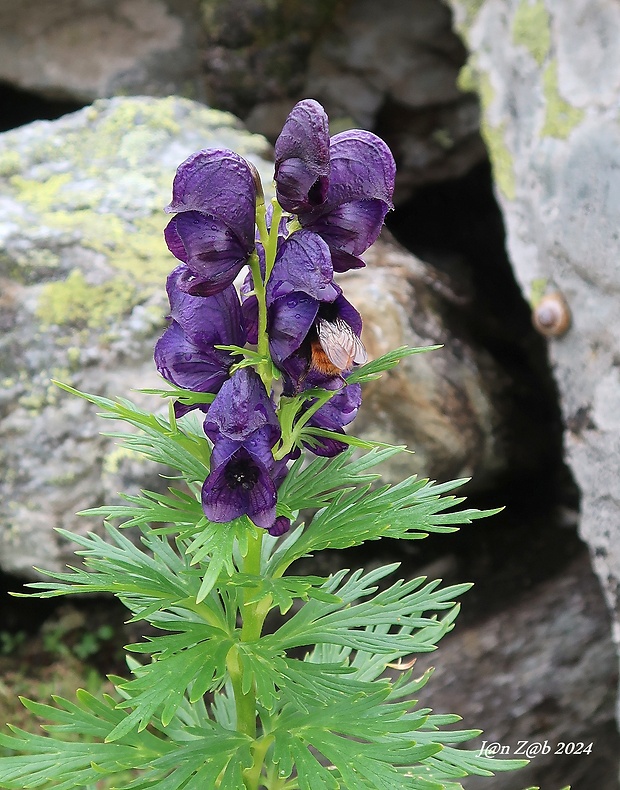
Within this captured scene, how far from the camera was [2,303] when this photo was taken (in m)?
2.06

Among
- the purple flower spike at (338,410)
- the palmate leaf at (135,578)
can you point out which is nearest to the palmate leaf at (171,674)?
the palmate leaf at (135,578)

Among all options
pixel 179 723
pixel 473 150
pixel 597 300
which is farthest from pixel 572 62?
pixel 179 723

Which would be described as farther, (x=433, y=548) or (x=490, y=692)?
(x=433, y=548)

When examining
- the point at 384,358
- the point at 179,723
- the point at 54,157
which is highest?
the point at 384,358

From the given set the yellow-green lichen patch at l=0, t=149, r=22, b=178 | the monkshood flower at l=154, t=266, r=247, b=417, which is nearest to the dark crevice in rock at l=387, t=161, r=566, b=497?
the yellow-green lichen patch at l=0, t=149, r=22, b=178

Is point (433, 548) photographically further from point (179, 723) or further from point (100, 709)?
point (100, 709)

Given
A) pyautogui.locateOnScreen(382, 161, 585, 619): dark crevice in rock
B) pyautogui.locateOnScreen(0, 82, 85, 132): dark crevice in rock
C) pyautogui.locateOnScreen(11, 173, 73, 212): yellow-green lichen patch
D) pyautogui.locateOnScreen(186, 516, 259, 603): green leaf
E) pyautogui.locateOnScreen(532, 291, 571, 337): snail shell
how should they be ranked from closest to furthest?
pyautogui.locateOnScreen(186, 516, 259, 603): green leaf, pyautogui.locateOnScreen(532, 291, 571, 337): snail shell, pyautogui.locateOnScreen(11, 173, 73, 212): yellow-green lichen patch, pyautogui.locateOnScreen(382, 161, 585, 619): dark crevice in rock, pyautogui.locateOnScreen(0, 82, 85, 132): dark crevice in rock

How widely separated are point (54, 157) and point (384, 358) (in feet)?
6.52

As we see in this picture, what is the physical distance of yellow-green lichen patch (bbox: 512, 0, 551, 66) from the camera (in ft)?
6.45

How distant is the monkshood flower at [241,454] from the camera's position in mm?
731

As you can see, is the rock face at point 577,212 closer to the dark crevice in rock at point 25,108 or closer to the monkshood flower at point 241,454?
the monkshood flower at point 241,454

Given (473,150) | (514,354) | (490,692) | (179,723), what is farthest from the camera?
(473,150)

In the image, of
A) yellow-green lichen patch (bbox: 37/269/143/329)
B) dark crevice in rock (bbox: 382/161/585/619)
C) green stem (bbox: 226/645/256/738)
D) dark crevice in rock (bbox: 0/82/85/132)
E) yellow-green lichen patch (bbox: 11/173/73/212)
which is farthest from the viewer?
dark crevice in rock (bbox: 0/82/85/132)

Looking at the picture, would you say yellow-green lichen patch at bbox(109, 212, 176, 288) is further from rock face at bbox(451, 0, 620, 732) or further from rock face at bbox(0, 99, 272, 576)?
rock face at bbox(451, 0, 620, 732)
